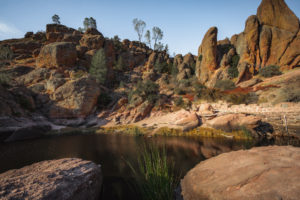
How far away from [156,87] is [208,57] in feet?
62.1

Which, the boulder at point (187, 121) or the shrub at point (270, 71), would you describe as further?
the shrub at point (270, 71)

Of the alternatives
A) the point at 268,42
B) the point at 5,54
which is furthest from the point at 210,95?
the point at 5,54

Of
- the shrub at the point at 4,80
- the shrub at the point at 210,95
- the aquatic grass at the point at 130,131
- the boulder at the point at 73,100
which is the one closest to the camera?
the aquatic grass at the point at 130,131

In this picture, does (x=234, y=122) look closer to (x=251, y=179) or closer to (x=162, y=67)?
(x=251, y=179)

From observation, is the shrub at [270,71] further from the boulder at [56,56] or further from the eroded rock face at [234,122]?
the boulder at [56,56]

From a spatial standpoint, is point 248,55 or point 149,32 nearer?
point 248,55

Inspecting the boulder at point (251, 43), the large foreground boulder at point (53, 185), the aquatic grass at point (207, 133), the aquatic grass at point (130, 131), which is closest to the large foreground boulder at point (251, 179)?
the large foreground boulder at point (53, 185)

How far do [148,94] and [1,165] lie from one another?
64.1 ft

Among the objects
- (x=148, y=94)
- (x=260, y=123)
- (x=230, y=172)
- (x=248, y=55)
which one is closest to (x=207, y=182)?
(x=230, y=172)

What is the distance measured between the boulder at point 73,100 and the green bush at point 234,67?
30.4m

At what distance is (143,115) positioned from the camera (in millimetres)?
20719

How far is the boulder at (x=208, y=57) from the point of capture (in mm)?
32344

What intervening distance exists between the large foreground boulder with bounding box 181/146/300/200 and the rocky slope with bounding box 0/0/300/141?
1244 cm

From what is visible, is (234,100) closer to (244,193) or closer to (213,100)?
(213,100)
